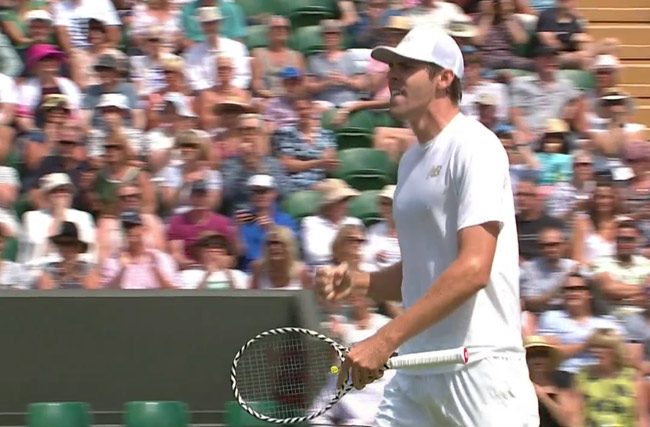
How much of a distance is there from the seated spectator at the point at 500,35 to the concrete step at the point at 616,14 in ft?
6.37

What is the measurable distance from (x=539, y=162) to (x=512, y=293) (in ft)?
16.4

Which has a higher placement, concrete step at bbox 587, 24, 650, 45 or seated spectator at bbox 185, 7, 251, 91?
seated spectator at bbox 185, 7, 251, 91

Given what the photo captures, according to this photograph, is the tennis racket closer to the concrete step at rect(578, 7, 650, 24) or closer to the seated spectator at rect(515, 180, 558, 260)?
the seated spectator at rect(515, 180, 558, 260)

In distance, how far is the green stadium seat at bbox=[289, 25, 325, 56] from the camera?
9.34m

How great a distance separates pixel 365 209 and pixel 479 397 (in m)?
4.33

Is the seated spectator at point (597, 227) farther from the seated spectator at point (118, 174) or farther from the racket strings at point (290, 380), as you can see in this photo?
the racket strings at point (290, 380)

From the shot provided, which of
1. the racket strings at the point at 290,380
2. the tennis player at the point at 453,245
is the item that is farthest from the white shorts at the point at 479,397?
the racket strings at the point at 290,380

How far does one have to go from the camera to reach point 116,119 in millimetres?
8188

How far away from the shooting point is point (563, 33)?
396 inches

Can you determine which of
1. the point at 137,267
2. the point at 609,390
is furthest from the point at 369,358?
the point at 137,267

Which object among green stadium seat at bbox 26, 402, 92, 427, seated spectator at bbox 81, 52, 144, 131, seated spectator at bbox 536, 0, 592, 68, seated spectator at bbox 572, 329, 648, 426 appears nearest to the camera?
green stadium seat at bbox 26, 402, 92, 427

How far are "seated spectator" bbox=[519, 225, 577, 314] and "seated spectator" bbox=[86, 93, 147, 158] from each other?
238 cm

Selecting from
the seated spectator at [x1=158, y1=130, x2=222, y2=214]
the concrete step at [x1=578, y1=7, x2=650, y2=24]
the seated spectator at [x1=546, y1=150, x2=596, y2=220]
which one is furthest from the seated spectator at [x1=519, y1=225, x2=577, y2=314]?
the concrete step at [x1=578, y1=7, x2=650, y2=24]

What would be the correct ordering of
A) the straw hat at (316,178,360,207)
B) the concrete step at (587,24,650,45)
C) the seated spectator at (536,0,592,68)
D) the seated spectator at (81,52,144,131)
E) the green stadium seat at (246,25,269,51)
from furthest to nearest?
1. the concrete step at (587,24,650,45)
2. the seated spectator at (536,0,592,68)
3. the green stadium seat at (246,25,269,51)
4. the seated spectator at (81,52,144,131)
5. the straw hat at (316,178,360,207)
